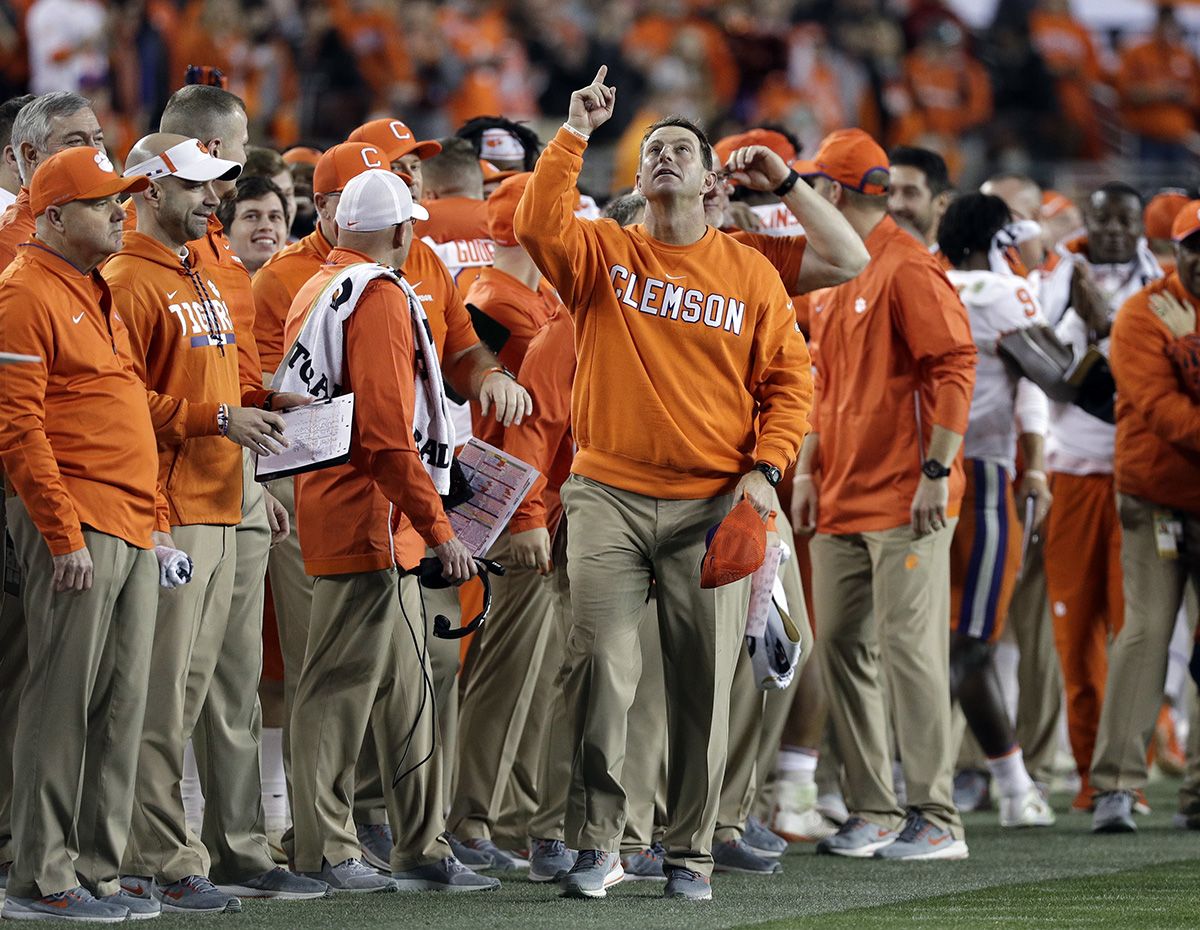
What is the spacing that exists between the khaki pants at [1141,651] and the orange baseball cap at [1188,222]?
1079mm

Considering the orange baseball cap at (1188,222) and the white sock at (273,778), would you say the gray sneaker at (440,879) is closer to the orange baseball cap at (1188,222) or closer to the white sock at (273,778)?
the white sock at (273,778)

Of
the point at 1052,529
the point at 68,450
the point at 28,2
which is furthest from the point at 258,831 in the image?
the point at 28,2

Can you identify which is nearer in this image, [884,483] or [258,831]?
[258,831]

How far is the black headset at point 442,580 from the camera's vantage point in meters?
5.93

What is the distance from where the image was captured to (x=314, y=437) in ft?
19.0

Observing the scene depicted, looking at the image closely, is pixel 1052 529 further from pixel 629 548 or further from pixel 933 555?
pixel 629 548

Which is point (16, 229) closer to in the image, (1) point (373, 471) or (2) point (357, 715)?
(1) point (373, 471)

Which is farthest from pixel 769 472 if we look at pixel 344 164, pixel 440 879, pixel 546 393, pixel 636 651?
pixel 344 164

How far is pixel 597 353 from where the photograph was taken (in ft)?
19.9

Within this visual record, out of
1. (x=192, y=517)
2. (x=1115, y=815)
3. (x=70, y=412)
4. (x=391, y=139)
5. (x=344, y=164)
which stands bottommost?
(x=1115, y=815)

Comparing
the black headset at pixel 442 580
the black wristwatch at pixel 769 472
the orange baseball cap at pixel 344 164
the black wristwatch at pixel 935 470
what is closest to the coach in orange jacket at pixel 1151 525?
the black wristwatch at pixel 935 470

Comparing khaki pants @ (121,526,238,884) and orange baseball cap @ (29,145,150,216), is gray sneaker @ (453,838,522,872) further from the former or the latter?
orange baseball cap @ (29,145,150,216)

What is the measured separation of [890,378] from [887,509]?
469 millimetres

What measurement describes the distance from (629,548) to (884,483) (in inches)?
60.9
